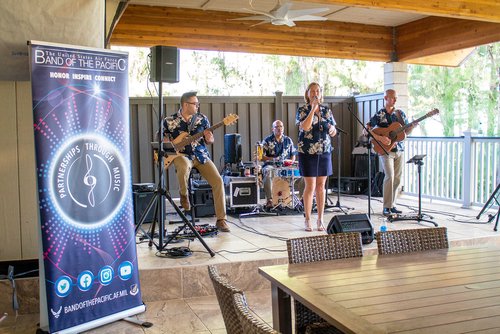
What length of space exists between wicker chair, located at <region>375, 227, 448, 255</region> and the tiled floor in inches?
52.4

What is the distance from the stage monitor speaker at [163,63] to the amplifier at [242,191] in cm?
263

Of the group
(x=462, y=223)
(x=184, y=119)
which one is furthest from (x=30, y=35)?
(x=462, y=223)

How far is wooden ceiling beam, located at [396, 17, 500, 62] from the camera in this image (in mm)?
6949

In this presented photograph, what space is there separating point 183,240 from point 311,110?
1886 mm

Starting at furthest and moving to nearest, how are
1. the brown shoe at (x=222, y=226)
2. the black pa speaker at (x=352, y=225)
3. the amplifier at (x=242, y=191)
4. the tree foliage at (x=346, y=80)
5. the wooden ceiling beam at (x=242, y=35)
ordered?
the tree foliage at (x=346, y=80)
the wooden ceiling beam at (x=242, y=35)
the amplifier at (x=242, y=191)
the brown shoe at (x=222, y=226)
the black pa speaker at (x=352, y=225)

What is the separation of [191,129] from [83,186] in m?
2.28

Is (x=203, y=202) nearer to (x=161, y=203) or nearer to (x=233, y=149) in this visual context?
(x=233, y=149)

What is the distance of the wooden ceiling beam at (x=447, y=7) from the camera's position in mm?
5242

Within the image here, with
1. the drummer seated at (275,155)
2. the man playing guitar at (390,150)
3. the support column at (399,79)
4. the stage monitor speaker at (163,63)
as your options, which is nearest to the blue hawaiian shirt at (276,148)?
the drummer seated at (275,155)

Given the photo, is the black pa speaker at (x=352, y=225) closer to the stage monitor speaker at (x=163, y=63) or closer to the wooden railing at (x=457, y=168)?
the stage monitor speaker at (x=163, y=63)

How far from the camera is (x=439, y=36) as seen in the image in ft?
24.7

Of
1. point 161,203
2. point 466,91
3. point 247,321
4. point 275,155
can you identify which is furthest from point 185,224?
point 466,91

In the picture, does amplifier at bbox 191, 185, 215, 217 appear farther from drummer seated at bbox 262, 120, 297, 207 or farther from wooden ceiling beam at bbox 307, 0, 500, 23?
wooden ceiling beam at bbox 307, 0, 500, 23

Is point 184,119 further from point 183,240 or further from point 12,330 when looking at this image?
point 12,330
